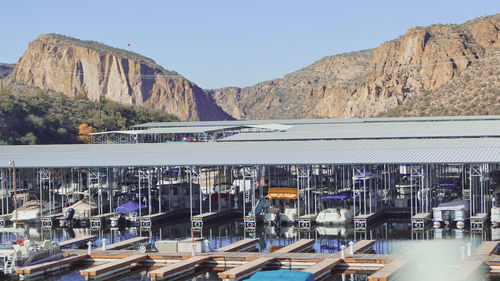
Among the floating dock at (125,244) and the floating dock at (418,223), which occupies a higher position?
the floating dock at (418,223)

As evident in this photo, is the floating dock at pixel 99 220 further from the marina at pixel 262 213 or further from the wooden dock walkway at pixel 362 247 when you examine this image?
the wooden dock walkway at pixel 362 247

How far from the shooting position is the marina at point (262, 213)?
3656 centimetres

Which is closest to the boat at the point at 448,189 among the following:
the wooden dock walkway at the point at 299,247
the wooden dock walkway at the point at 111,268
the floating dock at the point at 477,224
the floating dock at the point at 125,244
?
the floating dock at the point at 477,224

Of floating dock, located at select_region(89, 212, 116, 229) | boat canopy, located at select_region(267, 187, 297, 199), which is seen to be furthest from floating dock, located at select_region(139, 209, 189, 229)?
boat canopy, located at select_region(267, 187, 297, 199)

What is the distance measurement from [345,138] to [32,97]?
234 feet

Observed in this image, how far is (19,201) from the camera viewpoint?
61438 millimetres

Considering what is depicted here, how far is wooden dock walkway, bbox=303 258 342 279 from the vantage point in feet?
110

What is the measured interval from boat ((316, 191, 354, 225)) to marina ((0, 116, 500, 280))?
8 cm

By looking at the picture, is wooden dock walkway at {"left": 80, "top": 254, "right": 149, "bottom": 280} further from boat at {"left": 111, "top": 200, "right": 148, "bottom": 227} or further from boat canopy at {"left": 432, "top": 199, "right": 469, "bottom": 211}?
boat canopy at {"left": 432, "top": 199, "right": 469, "bottom": 211}

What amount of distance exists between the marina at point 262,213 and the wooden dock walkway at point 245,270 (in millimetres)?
50

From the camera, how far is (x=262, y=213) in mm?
52562

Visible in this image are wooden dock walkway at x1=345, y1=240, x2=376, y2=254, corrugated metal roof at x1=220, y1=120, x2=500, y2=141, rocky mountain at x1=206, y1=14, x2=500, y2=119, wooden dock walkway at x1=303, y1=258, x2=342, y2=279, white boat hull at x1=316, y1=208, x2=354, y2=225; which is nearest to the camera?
wooden dock walkway at x1=303, y1=258, x2=342, y2=279

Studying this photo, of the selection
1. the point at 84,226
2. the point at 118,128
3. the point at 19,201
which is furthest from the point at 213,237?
the point at 118,128

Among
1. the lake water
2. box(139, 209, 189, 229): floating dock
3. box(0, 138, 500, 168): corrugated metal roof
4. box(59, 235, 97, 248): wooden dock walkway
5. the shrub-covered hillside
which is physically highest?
the shrub-covered hillside
